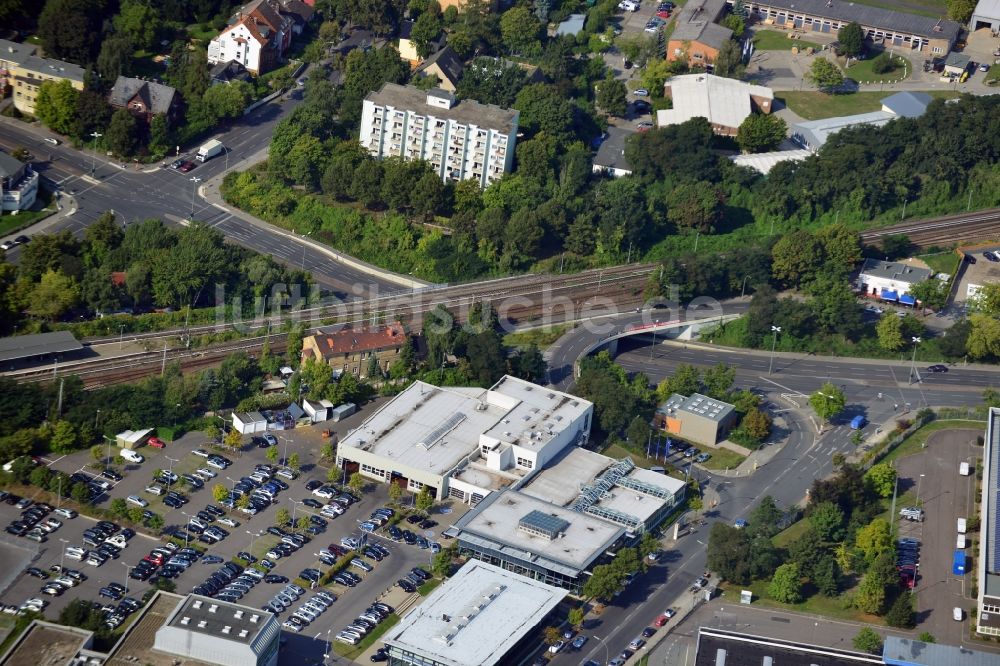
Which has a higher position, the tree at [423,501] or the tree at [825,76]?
the tree at [825,76]

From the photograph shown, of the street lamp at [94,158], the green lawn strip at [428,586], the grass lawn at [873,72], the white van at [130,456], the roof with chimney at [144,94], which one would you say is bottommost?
the green lawn strip at [428,586]

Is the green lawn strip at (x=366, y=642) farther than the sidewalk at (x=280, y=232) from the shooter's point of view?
No

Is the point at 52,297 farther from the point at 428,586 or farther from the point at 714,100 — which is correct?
the point at 714,100

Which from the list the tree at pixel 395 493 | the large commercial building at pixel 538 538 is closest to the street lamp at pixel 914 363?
the large commercial building at pixel 538 538

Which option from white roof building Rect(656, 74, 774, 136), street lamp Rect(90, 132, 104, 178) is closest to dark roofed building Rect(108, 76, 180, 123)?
street lamp Rect(90, 132, 104, 178)

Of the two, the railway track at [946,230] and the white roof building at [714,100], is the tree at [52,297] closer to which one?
the white roof building at [714,100]

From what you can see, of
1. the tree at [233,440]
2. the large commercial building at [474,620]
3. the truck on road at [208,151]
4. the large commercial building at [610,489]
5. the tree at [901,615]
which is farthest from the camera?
the truck on road at [208,151]
